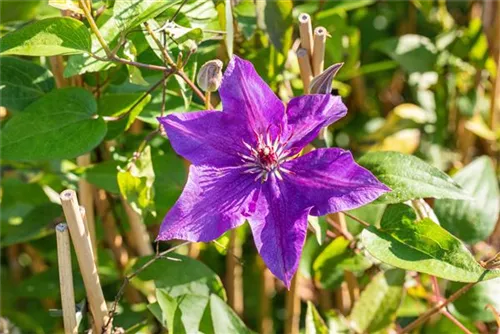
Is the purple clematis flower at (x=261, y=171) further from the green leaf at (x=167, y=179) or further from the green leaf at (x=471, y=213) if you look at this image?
the green leaf at (x=471, y=213)

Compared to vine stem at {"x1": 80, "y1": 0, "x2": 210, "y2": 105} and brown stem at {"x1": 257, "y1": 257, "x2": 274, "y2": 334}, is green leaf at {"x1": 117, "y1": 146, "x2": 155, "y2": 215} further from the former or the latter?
brown stem at {"x1": 257, "y1": 257, "x2": 274, "y2": 334}

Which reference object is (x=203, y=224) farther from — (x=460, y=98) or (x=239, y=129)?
(x=460, y=98)

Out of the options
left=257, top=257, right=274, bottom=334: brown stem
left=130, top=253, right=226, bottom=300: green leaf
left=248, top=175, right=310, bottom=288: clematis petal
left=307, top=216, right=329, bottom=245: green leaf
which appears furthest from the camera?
left=257, top=257, right=274, bottom=334: brown stem

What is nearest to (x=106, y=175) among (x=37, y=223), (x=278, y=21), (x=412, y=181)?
(x=37, y=223)

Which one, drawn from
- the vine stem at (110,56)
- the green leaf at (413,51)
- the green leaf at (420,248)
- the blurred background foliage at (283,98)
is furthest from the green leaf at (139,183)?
the green leaf at (413,51)

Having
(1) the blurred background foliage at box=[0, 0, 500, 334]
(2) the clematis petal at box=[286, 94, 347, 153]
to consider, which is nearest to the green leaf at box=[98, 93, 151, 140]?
(1) the blurred background foliage at box=[0, 0, 500, 334]

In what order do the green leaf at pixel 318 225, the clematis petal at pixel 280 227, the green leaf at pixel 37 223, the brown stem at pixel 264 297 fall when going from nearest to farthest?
the clematis petal at pixel 280 227
the green leaf at pixel 318 225
the green leaf at pixel 37 223
the brown stem at pixel 264 297
